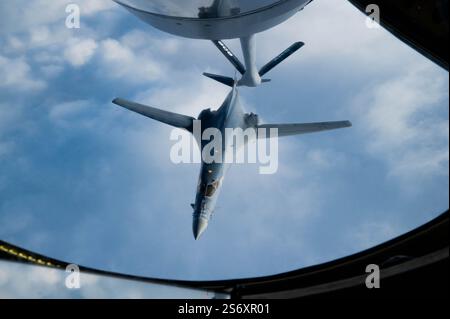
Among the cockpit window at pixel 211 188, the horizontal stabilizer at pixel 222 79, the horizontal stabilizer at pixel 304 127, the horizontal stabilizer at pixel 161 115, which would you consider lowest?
the cockpit window at pixel 211 188

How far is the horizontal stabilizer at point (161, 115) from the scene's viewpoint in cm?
1417

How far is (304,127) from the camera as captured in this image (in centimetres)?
1408

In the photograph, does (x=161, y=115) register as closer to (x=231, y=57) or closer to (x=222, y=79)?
(x=222, y=79)

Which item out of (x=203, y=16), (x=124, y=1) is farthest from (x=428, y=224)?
(x=124, y=1)

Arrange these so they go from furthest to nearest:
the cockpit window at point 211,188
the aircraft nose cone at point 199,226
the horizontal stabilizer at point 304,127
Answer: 1. the horizontal stabilizer at point 304,127
2. the aircraft nose cone at point 199,226
3. the cockpit window at point 211,188

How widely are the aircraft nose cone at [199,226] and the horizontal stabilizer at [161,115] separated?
363 centimetres

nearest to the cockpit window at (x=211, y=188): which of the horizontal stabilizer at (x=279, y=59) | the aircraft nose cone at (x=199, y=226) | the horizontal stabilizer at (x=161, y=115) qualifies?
the aircraft nose cone at (x=199, y=226)

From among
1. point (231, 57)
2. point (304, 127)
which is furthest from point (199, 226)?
point (231, 57)

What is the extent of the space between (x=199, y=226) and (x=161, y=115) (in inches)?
182

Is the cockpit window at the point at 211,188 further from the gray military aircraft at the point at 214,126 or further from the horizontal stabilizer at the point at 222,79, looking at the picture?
the horizontal stabilizer at the point at 222,79
